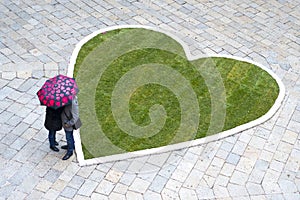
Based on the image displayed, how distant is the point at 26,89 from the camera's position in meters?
10.6

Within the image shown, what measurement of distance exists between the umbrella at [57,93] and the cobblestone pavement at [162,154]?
5.15 feet

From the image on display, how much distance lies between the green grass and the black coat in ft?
3.14

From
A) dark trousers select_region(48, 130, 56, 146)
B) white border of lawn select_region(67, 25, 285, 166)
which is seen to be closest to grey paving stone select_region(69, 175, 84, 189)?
white border of lawn select_region(67, 25, 285, 166)

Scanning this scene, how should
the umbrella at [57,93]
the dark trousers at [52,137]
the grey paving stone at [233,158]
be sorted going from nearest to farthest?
the umbrella at [57,93]
the dark trousers at [52,137]
the grey paving stone at [233,158]

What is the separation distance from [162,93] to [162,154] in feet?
6.13

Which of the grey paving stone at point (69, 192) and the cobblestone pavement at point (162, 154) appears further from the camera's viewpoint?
the cobblestone pavement at point (162, 154)

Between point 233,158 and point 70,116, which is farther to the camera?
point 233,158

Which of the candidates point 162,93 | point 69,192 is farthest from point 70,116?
point 162,93

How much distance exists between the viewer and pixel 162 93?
423 inches

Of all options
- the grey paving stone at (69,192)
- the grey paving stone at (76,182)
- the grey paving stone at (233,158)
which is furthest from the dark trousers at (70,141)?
the grey paving stone at (233,158)

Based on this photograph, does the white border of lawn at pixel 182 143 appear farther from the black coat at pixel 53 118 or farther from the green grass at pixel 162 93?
the black coat at pixel 53 118

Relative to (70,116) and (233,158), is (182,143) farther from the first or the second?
(70,116)

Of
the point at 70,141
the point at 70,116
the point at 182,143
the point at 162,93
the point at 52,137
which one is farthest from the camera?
the point at 162,93

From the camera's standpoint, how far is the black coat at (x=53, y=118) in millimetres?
8430
